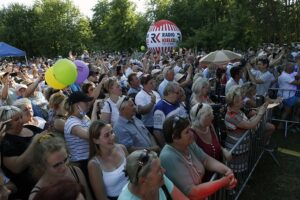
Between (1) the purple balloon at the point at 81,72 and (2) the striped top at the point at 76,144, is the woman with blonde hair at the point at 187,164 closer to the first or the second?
(2) the striped top at the point at 76,144

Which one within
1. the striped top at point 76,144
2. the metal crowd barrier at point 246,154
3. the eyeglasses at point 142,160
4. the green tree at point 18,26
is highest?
the green tree at point 18,26

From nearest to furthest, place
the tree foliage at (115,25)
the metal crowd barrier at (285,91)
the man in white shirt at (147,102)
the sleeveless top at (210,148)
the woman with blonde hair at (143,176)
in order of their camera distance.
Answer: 1. the woman with blonde hair at (143,176)
2. the sleeveless top at (210,148)
3. the man in white shirt at (147,102)
4. the metal crowd barrier at (285,91)
5. the tree foliage at (115,25)

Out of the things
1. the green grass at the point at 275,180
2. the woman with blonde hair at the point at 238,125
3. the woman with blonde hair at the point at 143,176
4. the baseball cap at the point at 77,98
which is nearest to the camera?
the woman with blonde hair at the point at 143,176

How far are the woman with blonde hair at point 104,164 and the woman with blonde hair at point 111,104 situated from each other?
1651 mm

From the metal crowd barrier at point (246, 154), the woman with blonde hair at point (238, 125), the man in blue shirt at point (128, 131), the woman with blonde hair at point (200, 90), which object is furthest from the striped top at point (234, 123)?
the man in blue shirt at point (128, 131)

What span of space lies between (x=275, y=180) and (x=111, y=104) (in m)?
3.28

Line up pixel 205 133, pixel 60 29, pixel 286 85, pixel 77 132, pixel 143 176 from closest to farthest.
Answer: pixel 143 176, pixel 77 132, pixel 205 133, pixel 286 85, pixel 60 29

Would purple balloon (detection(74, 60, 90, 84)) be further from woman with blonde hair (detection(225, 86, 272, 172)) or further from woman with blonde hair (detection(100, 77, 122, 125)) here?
woman with blonde hair (detection(225, 86, 272, 172))

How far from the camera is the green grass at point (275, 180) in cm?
547

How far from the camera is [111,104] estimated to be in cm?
532

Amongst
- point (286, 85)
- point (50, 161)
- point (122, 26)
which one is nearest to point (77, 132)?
point (50, 161)

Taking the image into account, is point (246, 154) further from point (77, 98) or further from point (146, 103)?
point (77, 98)

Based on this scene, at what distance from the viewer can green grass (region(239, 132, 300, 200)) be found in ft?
18.0

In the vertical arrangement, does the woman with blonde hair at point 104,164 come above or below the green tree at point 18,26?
below
